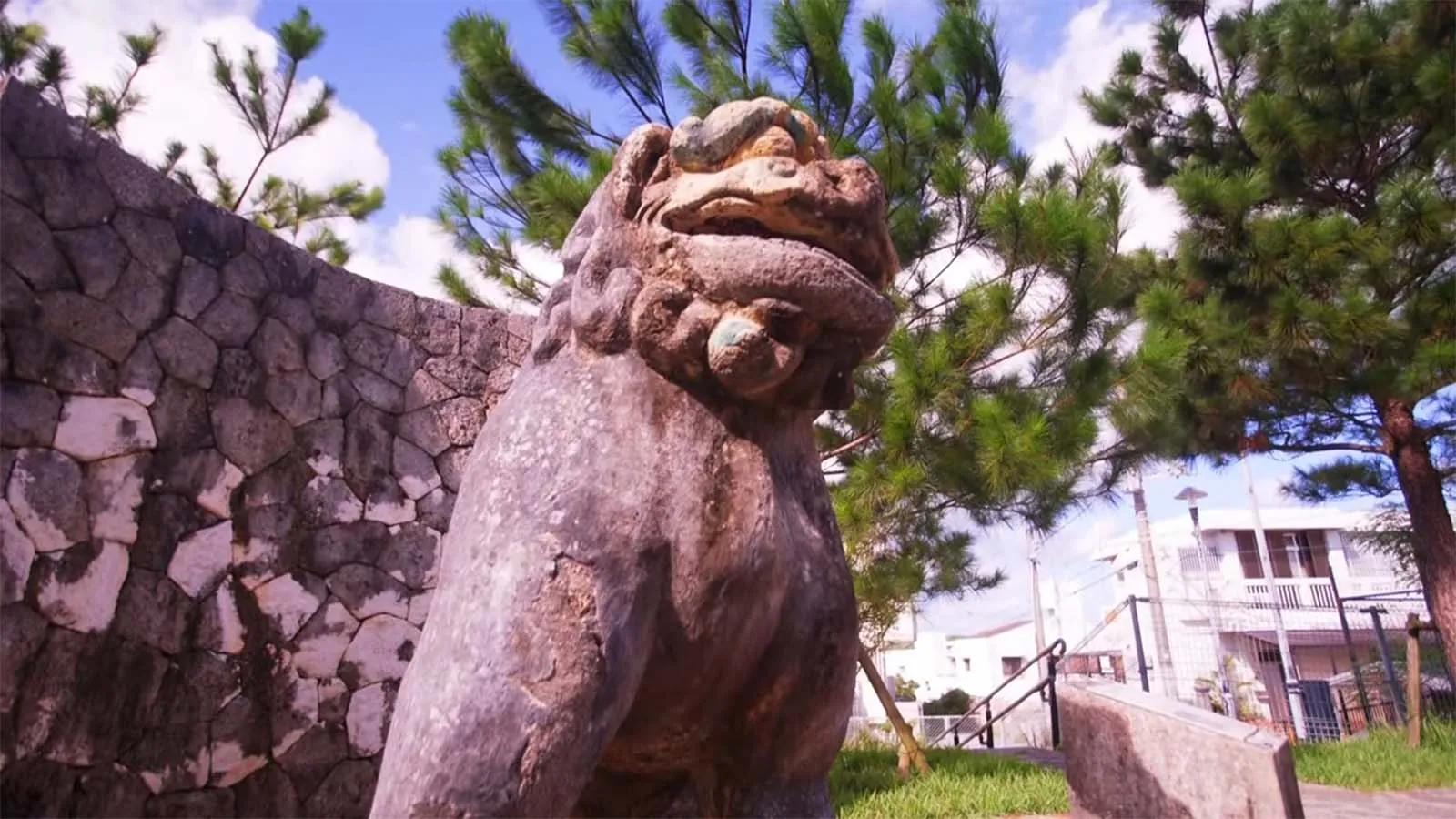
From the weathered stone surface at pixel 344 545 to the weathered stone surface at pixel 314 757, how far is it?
62cm

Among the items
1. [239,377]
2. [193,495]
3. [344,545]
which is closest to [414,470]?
[344,545]

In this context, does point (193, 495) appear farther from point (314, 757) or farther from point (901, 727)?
point (901, 727)

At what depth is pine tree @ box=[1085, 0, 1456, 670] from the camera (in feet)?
22.8

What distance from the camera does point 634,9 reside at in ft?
20.5

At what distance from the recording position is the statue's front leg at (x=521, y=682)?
95 centimetres

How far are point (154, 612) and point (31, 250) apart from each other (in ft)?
4.15

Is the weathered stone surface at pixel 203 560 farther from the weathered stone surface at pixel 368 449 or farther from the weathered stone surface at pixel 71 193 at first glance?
the weathered stone surface at pixel 71 193

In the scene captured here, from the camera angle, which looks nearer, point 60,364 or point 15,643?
point 15,643

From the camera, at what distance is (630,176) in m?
1.26

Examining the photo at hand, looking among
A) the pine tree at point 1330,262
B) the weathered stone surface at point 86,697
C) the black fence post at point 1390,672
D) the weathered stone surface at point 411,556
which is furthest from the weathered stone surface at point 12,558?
the black fence post at point 1390,672

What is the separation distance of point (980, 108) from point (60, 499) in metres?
4.99

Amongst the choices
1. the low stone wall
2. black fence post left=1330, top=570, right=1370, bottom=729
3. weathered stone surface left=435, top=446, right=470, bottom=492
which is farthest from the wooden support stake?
weathered stone surface left=435, top=446, right=470, bottom=492

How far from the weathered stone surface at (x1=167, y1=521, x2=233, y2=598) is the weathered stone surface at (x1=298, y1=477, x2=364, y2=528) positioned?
0.33m

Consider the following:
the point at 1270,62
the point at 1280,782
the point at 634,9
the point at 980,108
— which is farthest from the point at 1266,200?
the point at 1280,782
